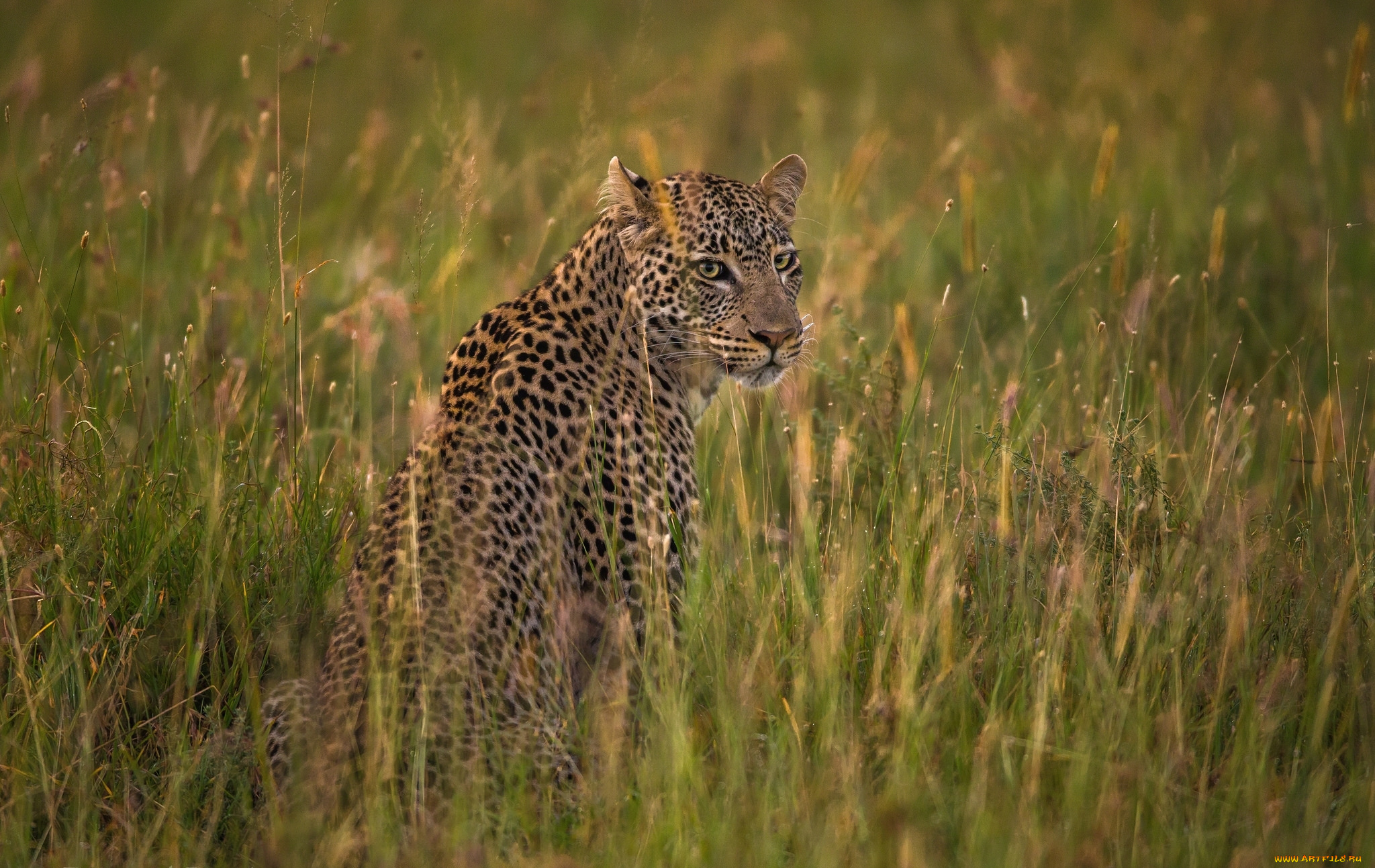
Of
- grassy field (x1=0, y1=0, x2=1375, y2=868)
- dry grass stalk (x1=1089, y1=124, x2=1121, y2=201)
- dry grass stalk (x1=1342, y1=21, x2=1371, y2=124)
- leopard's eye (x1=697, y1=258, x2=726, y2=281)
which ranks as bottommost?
grassy field (x1=0, y1=0, x2=1375, y2=868)

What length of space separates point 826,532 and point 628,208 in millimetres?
1519

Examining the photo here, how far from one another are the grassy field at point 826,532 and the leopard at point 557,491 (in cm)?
19

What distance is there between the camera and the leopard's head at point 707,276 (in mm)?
5348

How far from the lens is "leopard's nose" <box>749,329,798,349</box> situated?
5.40 m

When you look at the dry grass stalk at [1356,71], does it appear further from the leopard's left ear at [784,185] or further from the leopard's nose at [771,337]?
the leopard's nose at [771,337]

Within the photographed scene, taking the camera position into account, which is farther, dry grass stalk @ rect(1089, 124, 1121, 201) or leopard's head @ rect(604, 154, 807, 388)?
dry grass stalk @ rect(1089, 124, 1121, 201)

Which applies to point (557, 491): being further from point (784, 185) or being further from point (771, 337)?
point (784, 185)

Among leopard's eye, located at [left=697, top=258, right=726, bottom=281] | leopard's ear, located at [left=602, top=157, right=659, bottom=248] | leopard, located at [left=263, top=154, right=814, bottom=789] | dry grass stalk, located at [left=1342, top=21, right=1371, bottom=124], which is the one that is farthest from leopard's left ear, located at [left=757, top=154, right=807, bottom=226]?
dry grass stalk, located at [left=1342, top=21, right=1371, bottom=124]

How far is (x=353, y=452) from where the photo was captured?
6.86 m

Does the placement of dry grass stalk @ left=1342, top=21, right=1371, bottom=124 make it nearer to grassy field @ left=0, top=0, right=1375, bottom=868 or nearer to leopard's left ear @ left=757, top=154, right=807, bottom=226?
grassy field @ left=0, top=0, right=1375, bottom=868

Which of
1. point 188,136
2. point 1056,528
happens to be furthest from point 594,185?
point 1056,528

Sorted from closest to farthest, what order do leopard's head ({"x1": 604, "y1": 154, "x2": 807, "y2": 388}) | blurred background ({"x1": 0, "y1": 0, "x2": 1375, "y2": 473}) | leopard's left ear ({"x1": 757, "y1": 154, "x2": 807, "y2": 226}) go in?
leopard's head ({"x1": 604, "y1": 154, "x2": 807, "y2": 388}), leopard's left ear ({"x1": 757, "y1": 154, "x2": 807, "y2": 226}), blurred background ({"x1": 0, "y1": 0, "x2": 1375, "y2": 473})

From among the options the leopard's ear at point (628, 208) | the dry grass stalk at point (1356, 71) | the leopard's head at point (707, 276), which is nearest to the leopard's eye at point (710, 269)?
the leopard's head at point (707, 276)

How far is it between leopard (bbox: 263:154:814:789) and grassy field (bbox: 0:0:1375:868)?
0.19 metres
